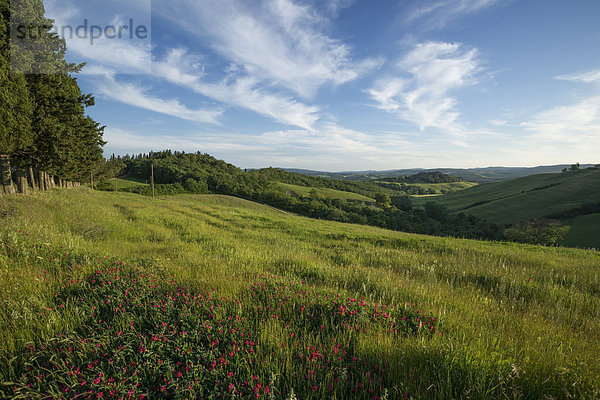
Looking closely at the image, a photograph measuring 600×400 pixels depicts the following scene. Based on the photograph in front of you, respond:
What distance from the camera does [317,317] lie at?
3.48 metres

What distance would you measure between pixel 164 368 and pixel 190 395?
0.50m

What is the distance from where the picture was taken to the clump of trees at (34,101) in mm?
14023

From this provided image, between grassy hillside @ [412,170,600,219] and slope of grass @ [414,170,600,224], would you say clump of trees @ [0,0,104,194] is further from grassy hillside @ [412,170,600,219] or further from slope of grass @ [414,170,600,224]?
grassy hillside @ [412,170,600,219]

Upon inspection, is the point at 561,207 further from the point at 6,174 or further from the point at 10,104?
the point at 6,174

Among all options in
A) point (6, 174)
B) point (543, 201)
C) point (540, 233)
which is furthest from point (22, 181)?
point (543, 201)

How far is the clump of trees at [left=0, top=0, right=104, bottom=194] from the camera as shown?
14.0 m

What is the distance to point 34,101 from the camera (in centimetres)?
1700

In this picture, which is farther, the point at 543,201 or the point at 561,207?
the point at 543,201

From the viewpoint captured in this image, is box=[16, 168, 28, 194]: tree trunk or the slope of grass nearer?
box=[16, 168, 28, 194]: tree trunk

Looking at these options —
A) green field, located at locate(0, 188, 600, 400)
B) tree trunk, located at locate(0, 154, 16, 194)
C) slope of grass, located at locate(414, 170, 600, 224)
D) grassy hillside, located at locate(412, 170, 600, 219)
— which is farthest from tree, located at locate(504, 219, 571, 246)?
tree trunk, located at locate(0, 154, 16, 194)

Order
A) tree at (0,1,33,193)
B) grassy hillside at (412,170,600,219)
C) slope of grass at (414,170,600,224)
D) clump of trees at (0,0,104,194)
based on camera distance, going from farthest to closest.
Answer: grassy hillside at (412,170,600,219), slope of grass at (414,170,600,224), clump of trees at (0,0,104,194), tree at (0,1,33,193)

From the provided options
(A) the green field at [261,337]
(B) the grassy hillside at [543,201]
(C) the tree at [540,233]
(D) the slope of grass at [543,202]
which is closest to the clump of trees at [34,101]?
(A) the green field at [261,337]

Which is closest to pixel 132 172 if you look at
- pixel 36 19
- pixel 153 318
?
pixel 36 19

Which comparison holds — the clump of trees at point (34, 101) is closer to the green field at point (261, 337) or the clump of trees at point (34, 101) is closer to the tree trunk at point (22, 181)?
the tree trunk at point (22, 181)
